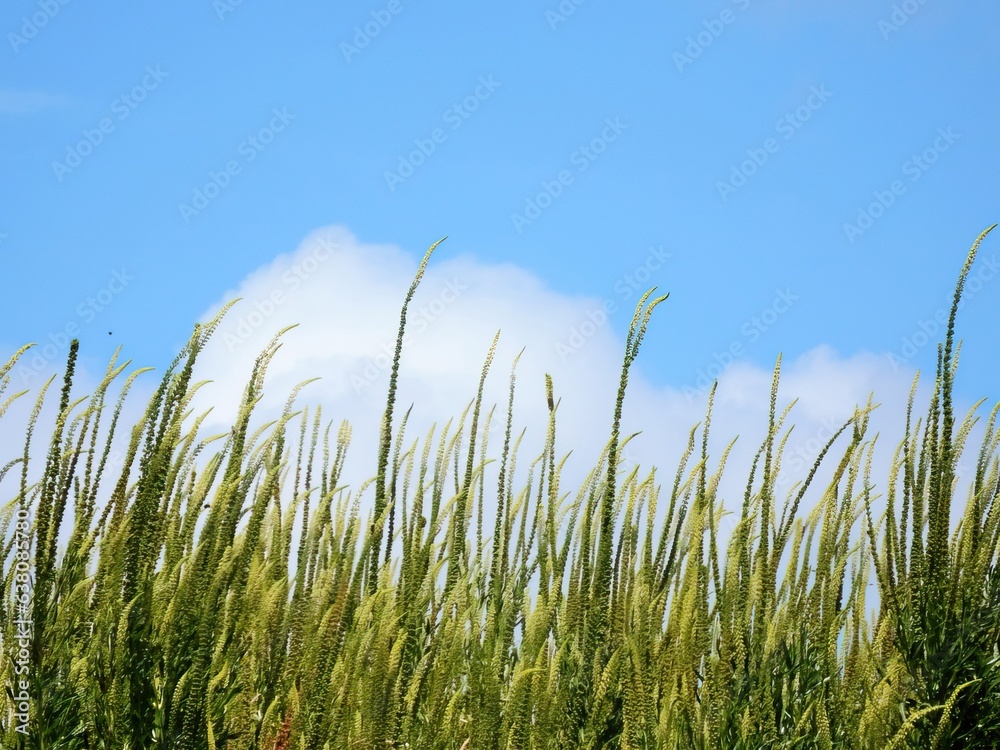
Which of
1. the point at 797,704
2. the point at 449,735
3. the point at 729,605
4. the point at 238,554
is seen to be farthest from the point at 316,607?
the point at 797,704

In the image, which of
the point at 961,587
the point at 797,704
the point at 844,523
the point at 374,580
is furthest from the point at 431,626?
the point at 961,587

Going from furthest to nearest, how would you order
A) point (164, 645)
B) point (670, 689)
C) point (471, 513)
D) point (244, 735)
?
point (471, 513) → point (670, 689) → point (164, 645) → point (244, 735)

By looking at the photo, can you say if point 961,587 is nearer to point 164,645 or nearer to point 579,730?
point 579,730

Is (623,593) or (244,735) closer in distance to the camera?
(244,735)

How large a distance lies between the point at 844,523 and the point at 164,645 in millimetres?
2238

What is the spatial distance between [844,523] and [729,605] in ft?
2.47

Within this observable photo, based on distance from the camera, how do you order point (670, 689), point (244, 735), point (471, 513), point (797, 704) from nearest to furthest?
point (244, 735) → point (670, 689) → point (797, 704) → point (471, 513)

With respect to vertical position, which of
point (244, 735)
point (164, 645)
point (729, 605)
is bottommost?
point (244, 735)

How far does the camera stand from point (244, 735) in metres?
2.52

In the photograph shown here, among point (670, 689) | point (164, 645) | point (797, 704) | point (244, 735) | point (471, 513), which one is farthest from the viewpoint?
point (471, 513)

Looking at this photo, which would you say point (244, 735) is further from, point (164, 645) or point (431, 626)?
point (431, 626)

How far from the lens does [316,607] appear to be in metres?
2.79

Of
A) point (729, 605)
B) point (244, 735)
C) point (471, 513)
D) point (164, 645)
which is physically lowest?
point (244, 735)

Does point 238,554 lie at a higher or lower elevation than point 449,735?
higher
